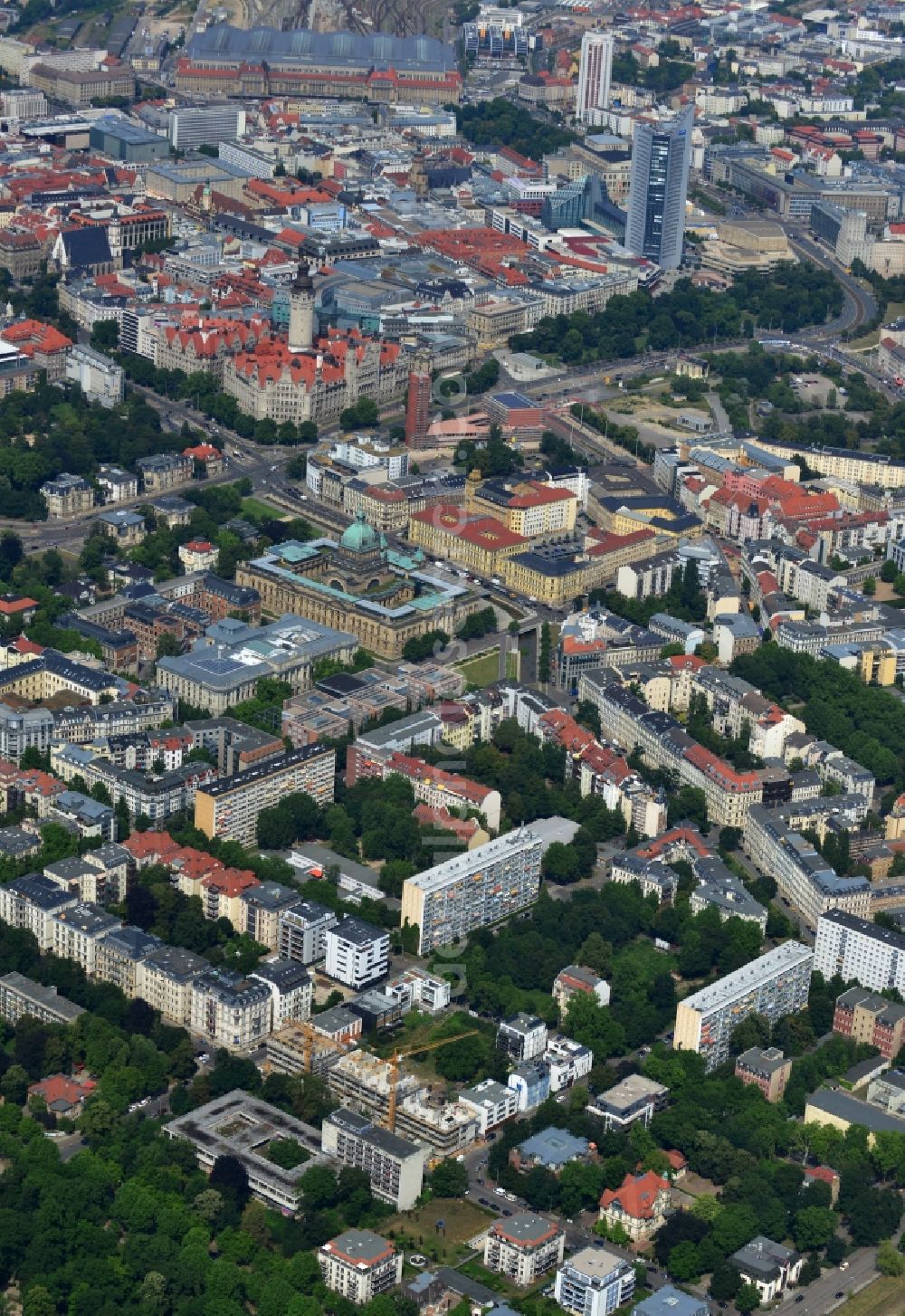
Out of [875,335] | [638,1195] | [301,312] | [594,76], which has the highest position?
[301,312]

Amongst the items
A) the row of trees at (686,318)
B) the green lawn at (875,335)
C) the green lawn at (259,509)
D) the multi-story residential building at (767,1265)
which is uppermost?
the multi-story residential building at (767,1265)

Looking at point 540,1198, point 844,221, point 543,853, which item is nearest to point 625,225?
point 844,221

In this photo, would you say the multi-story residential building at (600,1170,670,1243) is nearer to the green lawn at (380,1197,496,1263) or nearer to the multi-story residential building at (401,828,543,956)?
the green lawn at (380,1197,496,1263)

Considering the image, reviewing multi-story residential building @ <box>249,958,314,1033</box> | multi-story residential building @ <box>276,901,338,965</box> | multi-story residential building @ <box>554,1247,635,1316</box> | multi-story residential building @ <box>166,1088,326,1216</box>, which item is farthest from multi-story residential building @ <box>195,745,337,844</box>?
multi-story residential building @ <box>554,1247,635,1316</box>

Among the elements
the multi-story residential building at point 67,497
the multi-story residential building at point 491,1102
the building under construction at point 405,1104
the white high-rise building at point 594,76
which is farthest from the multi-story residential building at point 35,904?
the white high-rise building at point 594,76

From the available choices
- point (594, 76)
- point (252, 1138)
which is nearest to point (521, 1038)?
point (252, 1138)

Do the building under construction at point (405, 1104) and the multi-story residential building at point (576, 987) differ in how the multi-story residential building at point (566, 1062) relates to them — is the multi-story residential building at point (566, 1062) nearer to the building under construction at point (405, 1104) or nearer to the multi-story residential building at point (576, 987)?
the multi-story residential building at point (576, 987)

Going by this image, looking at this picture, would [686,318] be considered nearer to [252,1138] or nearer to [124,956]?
[124,956]
